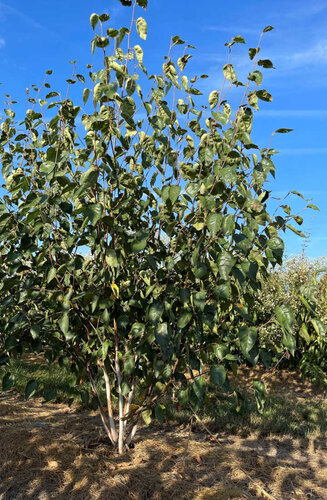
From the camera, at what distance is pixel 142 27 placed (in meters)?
2.87

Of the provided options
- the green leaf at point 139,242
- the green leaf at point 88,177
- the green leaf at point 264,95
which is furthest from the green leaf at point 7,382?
the green leaf at point 264,95

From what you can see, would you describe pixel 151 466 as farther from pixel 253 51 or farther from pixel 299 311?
pixel 299 311

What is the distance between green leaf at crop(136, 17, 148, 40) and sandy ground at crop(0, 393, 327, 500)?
3083 mm

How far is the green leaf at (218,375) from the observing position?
281 cm

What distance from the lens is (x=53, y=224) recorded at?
3391 mm

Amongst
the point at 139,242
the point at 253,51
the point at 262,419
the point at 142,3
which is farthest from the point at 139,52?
the point at 262,419

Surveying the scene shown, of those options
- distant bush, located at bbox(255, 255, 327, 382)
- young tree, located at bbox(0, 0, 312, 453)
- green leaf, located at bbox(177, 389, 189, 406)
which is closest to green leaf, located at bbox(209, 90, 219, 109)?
young tree, located at bbox(0, 0, 312, 453)

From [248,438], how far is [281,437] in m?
0.47

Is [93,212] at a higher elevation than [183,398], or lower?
higher

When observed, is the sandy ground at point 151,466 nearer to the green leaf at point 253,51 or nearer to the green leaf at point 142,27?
the green leaf at point 253,51

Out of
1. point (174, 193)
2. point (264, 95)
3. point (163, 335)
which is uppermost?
point (264, 95)

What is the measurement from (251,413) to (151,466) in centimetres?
245

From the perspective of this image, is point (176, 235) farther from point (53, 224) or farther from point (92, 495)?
point (92, 495)

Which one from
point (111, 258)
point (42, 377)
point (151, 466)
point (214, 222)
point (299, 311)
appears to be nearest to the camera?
point (214, 222)
